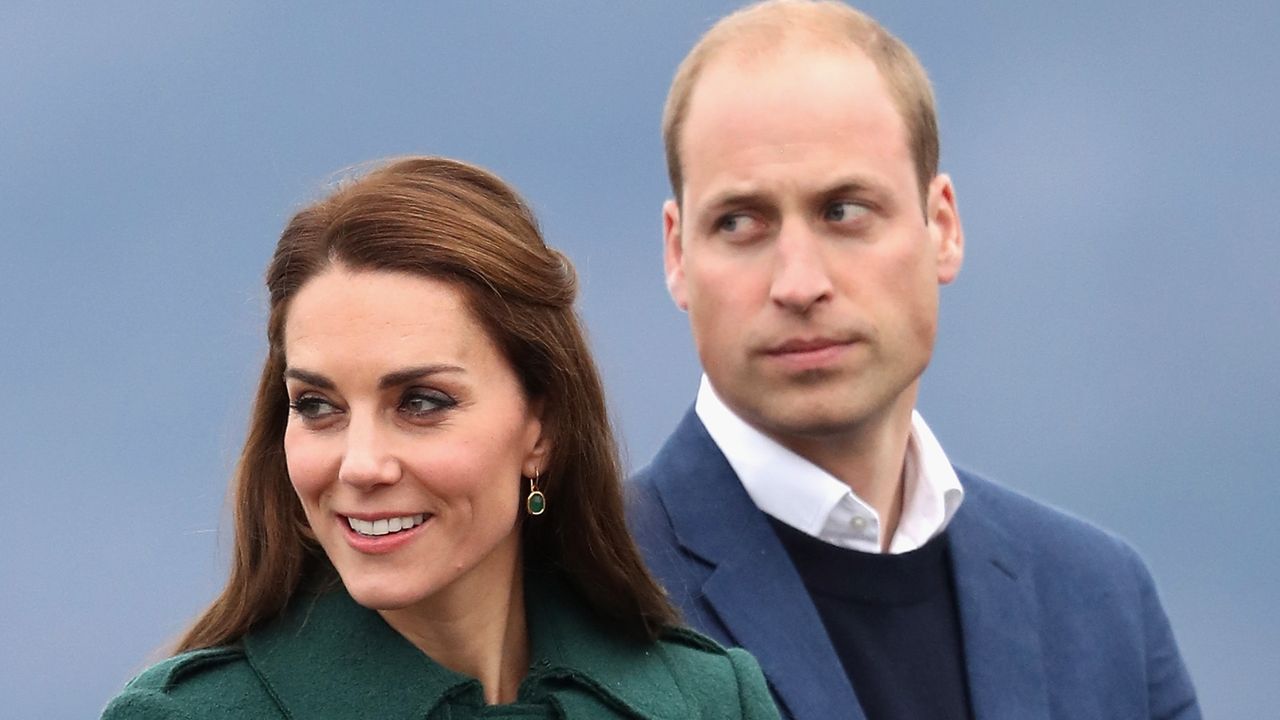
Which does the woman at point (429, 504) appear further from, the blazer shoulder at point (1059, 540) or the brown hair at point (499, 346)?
the blazer shoulder at point (1059, 540)

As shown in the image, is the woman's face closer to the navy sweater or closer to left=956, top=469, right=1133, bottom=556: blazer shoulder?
the navy sweater

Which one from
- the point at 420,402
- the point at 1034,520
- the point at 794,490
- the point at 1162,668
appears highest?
the point at 420,402

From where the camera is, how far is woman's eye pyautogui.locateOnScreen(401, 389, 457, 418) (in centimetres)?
478

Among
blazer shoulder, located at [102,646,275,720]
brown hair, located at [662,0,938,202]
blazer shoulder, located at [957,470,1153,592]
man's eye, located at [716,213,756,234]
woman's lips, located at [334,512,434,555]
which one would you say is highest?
brown hair, located at [662,0,938,202]

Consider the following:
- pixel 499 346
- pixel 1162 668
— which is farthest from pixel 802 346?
pixel 1162 668

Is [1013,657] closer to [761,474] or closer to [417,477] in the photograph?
[761,474]

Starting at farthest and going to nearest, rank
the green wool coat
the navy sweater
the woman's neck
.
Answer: the navy sweater
the woman's neck
the green wool coat

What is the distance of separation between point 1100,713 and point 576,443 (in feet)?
6.67

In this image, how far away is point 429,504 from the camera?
4.80 m

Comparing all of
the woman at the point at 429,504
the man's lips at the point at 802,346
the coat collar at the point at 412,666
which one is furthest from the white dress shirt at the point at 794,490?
the coat collar at the point at 412,666

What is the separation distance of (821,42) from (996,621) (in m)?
1.66

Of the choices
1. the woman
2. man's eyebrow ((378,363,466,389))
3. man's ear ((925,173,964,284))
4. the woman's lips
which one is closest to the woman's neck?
the woman

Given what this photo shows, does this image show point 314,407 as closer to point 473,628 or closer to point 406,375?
point 406,375

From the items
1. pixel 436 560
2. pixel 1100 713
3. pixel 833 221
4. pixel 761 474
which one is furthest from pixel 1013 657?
pixel 436 560
